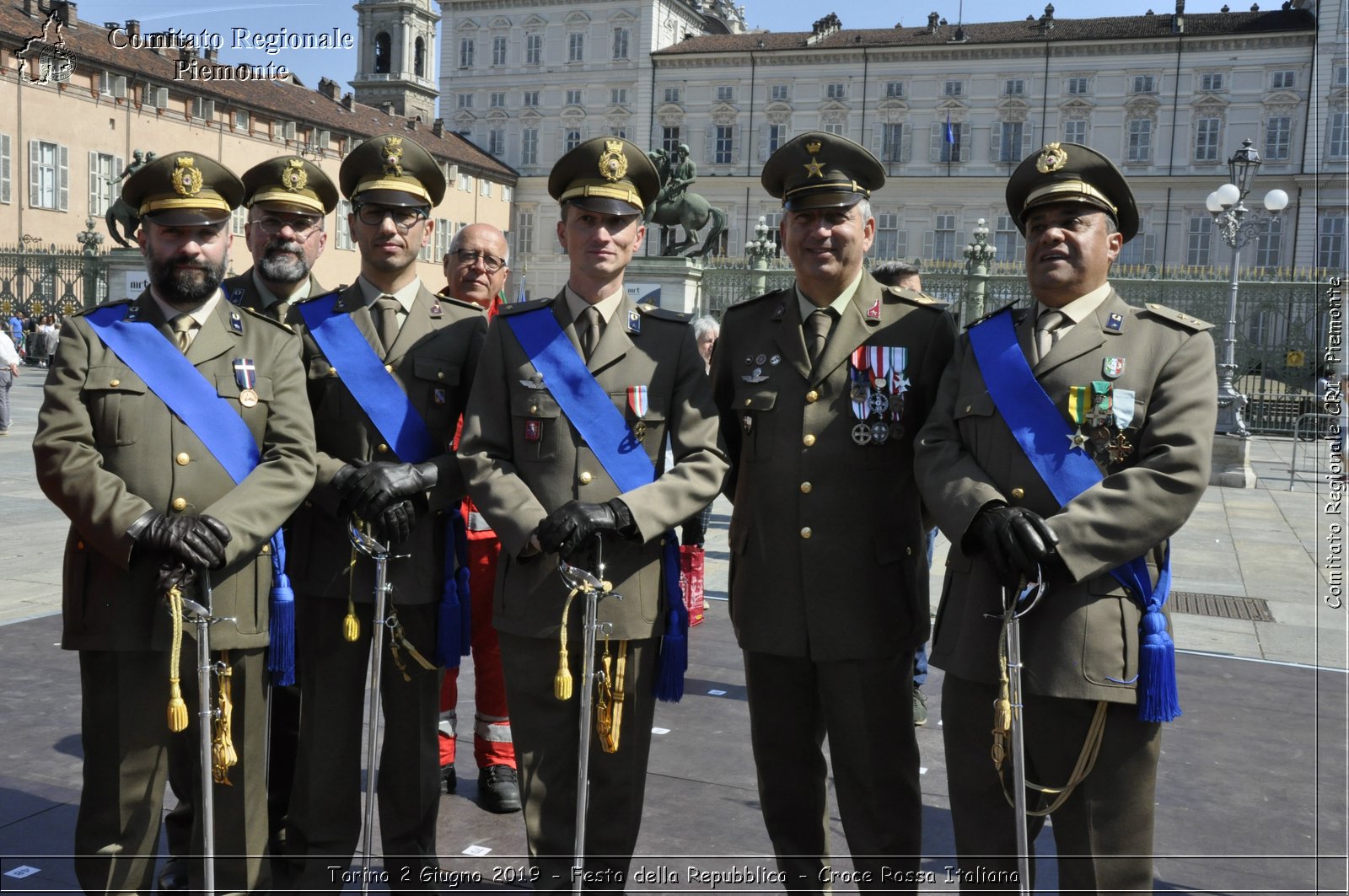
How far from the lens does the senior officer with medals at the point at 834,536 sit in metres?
3.46

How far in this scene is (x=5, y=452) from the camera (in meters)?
14.6

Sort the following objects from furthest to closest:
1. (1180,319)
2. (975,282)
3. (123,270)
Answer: (123,270) → (975,282) → (1180,319)

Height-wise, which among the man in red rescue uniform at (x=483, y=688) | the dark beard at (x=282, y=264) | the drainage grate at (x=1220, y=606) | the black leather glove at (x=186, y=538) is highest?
the dark beard at (x=282, y=264)

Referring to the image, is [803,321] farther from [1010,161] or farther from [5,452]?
[1010,161]

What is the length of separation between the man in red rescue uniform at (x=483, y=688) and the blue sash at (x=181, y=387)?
4.04 feet

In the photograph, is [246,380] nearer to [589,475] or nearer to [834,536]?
[589,475]

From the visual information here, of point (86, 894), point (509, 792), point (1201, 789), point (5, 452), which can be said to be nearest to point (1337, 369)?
point (1201, 789)

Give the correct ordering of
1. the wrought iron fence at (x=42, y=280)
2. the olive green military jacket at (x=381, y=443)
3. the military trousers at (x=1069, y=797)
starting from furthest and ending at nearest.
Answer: the wrought iron fence at (x=42, y=280), the olive green military jacket at (x=381, y=443), the military trousers at (x=1069, y=797)

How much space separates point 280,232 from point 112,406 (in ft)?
4.04

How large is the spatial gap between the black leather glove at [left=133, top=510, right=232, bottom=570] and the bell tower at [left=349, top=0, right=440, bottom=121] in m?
64.6

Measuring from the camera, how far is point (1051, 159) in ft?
10.7

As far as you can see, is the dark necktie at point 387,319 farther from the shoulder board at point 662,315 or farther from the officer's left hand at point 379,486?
the shoulder board at point 662,315

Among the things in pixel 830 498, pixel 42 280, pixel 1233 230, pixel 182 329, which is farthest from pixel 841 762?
pixel 42 280

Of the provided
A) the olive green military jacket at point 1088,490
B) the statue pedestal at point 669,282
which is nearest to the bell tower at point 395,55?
the statue pedestal at point 669,282
